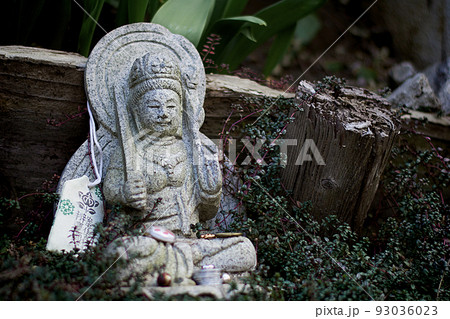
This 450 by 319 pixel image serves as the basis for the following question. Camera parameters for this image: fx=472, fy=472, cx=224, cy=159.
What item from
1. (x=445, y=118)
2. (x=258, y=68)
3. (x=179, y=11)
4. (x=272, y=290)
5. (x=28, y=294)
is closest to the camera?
(x=28, y=294)

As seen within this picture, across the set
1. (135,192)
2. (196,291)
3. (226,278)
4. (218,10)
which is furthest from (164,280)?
(218,10)

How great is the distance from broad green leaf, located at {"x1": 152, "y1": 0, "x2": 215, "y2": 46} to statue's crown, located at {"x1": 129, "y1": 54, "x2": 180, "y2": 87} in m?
0.52

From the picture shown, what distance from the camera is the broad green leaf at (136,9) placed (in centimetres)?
264

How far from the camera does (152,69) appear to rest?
2.06 meters

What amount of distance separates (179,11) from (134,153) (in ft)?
3.20

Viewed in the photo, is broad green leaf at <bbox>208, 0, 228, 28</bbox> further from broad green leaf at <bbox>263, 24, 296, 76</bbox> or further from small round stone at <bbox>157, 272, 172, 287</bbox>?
small round stone at <bbox>157, 272, 172, 287</bbox>

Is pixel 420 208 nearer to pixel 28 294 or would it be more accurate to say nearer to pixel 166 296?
pixel 166 296

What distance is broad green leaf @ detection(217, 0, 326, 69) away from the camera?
9.79 ft

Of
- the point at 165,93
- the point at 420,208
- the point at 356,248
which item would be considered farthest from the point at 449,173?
the point at 165,93

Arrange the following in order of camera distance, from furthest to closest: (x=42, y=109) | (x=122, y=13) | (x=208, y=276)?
(x=122, y=13) → (x=42, y=109) → (x=208, y=276)

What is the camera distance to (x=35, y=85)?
2.41 m

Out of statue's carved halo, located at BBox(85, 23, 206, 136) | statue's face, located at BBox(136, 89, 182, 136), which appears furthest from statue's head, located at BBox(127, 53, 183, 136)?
statue's carved halo, located at BBox(85, 23, 206, 136)

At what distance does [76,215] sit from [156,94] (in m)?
0.62

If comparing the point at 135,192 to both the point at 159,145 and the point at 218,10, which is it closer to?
the point at 159,145
